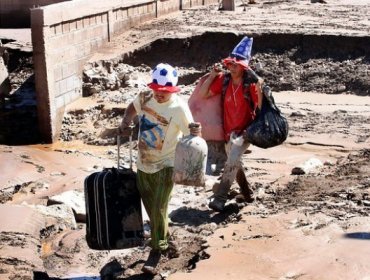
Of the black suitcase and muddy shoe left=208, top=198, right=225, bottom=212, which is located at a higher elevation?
the black suitcase

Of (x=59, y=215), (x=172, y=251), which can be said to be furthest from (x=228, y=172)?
(x=59, y=215)

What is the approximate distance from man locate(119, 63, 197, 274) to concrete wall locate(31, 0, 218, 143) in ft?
22.1

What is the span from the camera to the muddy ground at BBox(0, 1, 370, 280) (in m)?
6.14

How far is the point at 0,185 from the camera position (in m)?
9.87

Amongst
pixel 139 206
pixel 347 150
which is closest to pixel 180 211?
pixel 139 206

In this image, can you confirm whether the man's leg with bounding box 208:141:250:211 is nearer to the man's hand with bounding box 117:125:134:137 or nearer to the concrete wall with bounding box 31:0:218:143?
the man's hand with bounding box 117:125:134:137

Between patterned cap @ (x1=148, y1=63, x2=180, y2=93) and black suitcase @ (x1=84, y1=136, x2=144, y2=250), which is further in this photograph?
black suitcase @ (x1=84, y1=136, x2=144, y2=250)

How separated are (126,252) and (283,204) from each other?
1.57m

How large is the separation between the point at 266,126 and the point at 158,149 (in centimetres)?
147

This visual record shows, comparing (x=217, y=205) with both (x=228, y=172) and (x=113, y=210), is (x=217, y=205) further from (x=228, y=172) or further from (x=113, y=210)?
(x=113, y=210)

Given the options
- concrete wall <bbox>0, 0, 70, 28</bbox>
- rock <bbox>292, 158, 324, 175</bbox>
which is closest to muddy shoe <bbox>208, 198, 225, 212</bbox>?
rock <bbox>292, 158, 324, 175</bbox>

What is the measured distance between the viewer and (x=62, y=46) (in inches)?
520

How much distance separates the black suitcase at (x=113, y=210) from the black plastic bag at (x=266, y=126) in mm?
1475

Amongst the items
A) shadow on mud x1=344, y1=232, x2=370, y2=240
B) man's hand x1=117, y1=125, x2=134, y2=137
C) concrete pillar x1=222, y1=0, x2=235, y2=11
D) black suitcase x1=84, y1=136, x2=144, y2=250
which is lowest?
concrete pillar x1=222, y1=0, x2=235, y2=11
